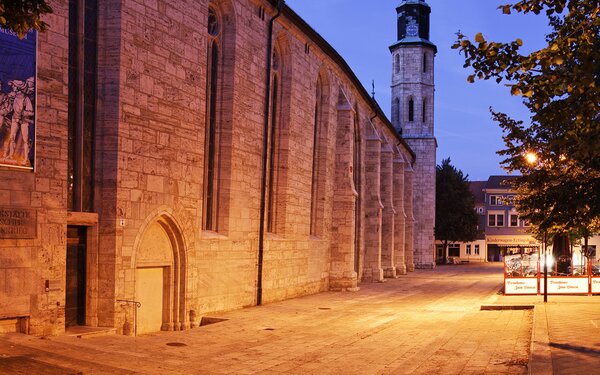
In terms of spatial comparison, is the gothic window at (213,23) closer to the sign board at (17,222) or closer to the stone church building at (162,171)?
the stone church building at (162,171)

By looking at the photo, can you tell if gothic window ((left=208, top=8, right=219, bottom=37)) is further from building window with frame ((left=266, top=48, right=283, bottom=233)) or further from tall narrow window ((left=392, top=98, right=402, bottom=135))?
tall narrow window ((left=392, top=98, right=402, bottom=135))

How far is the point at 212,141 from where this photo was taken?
1873 cm

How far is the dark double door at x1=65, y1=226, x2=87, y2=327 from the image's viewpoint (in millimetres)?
13125

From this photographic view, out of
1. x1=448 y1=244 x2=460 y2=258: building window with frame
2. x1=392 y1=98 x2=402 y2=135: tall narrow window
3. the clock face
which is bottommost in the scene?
x1=448 y1=244 x2=460 y2=258: building window with frame

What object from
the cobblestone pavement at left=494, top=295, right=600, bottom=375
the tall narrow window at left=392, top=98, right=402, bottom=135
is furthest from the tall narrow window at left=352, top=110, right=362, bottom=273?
the tall narrow window at left=392, top=98, right=402, bottom=135

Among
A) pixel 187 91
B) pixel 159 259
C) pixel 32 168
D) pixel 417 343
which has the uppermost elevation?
pixel 187 91

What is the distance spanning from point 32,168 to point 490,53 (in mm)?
7689

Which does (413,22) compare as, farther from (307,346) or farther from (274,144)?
(307,346)

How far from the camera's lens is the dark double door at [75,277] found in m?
13.1

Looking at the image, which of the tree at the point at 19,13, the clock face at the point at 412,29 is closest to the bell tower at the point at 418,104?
the clock face at the point at 412,29

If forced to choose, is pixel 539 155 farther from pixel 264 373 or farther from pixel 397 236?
pixel 397 236

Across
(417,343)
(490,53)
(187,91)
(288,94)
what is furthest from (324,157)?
(490,53)

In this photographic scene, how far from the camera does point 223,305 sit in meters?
18.4

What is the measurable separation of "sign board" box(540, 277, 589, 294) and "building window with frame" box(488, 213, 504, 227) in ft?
210
